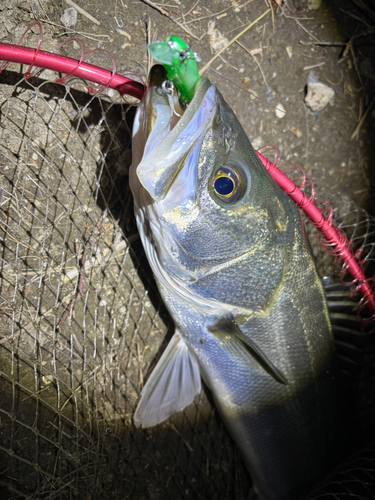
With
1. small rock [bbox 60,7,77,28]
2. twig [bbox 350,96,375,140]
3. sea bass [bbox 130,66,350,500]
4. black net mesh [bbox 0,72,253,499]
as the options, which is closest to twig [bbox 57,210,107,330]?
black net mesh [bbox 0,72,253,499]

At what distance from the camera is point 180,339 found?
2602 millimetres

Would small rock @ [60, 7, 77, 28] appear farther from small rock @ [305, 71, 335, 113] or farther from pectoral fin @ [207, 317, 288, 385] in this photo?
pectoral fin @ [207, 317, 288, 385]

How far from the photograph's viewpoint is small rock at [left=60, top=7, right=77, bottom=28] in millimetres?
2469

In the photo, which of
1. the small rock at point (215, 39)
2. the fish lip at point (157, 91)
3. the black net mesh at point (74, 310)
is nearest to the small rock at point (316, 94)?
the small rock at point (215, 39)

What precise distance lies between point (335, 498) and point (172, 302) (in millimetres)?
1622

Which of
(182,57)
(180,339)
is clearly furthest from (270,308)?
(182,57)

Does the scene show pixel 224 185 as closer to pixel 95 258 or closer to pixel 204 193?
pixel 204 193

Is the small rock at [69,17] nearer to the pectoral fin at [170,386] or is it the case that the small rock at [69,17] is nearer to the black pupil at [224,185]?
the black pupil at [224,185]

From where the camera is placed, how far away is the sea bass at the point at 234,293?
1755mm

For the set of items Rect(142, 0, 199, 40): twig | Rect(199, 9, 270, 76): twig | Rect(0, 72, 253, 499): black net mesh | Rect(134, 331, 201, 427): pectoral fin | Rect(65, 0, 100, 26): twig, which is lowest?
Rect(134, 331, 201, 427): pectoral fin

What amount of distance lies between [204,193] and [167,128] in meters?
0.35

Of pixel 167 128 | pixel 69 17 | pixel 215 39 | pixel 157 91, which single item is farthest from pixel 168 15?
pixel 167 128

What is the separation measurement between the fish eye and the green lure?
1.24 feet

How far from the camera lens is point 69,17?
2482 millimetres
